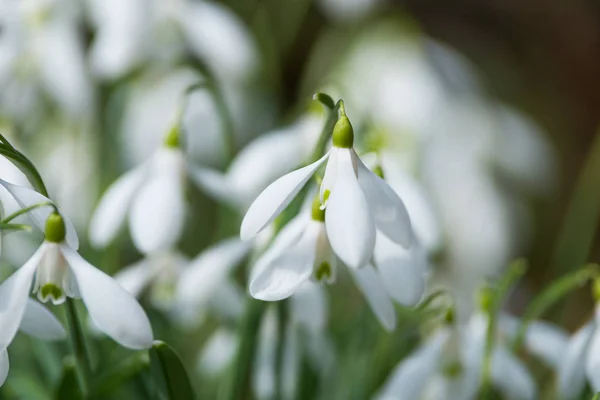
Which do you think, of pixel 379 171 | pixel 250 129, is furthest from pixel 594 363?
pixel 250 129

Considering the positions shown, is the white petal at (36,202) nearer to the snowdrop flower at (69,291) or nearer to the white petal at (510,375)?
the snowdrop flower at (69,291)

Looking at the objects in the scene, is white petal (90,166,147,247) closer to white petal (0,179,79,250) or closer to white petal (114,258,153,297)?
white petal (114,258,153,297)

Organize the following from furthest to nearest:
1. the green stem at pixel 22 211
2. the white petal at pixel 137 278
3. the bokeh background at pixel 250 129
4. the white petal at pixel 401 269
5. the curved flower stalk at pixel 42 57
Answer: the curved flower stalk at pixel 42 57, the bokeh background at pixel 250 129, the white petal at pixel 137 278, the white petal at pixel 401 269, the green stem at pixel 22 211

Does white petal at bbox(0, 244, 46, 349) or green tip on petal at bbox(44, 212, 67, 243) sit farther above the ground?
green tip on petal at bbox(44, 212, 67, 243)

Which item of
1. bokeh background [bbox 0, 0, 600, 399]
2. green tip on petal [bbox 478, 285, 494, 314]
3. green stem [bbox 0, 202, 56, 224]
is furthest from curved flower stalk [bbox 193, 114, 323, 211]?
green stem [bbox 0, 202, 56, 224]

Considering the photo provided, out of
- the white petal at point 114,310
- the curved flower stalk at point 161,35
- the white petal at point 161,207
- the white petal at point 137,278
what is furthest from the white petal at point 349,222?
the curved flower stalk at point 161,35

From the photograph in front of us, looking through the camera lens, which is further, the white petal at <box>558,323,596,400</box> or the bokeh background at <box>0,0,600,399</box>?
the bokeh background at <box>0,0,600,399</box>
